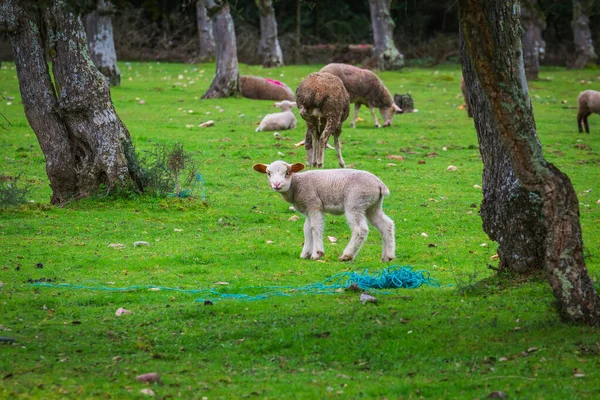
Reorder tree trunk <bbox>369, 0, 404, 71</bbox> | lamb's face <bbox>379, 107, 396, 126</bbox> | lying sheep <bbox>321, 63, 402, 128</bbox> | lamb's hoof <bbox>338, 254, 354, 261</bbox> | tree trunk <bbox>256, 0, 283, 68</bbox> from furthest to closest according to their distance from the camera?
tree trunk <bbox>256, 0, 283, 68</bbox>, tree trunk <bbox>369, 0, 404, 71</bbox>, lamb's face <bbox>379, 107, 396, 126</bbox>, lying sheep <bbox>321, 63, 402, 128</bbox>, lamb's hoof <bbox>338, 254, 354, 261</bbox>

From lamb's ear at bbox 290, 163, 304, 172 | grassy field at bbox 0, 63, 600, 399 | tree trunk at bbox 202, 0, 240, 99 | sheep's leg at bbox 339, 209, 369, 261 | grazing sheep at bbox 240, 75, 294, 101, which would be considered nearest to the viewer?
grassy field at bbox 0, 63, 600, 399

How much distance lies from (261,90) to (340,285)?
71.8 feet

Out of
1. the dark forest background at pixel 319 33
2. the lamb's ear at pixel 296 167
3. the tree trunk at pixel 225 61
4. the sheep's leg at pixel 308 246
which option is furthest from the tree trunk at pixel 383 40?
the sheep's leg at pixel 308 246

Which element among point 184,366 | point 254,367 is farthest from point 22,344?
point 254,367

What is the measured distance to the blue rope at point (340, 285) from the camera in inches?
360

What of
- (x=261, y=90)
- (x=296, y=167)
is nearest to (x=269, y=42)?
(x=261, y=90)

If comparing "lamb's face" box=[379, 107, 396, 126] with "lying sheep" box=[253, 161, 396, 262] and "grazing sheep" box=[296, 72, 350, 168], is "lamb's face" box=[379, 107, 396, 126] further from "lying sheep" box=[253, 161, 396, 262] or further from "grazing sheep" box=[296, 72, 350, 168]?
"lying sheep" box=[253, 161, 396, 262]

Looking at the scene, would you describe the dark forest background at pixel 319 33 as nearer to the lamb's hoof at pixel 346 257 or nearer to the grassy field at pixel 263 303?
the grassy field at pixel 263 303

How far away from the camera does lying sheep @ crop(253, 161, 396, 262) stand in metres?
10.7

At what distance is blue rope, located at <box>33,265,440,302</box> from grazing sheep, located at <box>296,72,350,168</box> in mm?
8079

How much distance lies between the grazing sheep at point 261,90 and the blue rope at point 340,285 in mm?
21364

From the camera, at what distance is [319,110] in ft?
58.3

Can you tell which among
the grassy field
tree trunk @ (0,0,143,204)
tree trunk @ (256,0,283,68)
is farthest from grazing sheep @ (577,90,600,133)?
tree trunk @ (256,0,283,68)

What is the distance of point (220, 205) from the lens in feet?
48.8
